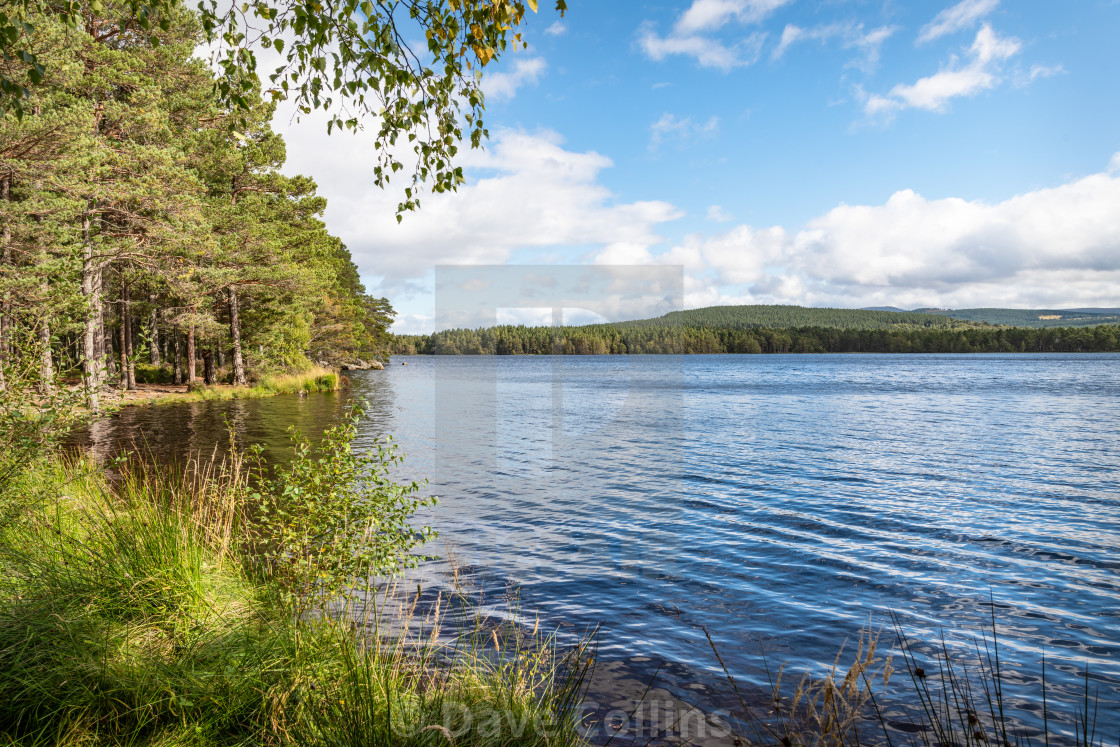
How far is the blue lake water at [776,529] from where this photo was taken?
7363 millimetres

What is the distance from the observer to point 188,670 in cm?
403

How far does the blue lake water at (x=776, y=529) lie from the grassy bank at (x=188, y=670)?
122 inches

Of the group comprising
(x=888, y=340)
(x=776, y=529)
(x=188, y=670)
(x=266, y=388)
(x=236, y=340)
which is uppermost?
(x=236, y=340)

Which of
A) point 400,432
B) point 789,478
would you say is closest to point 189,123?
point 400,432

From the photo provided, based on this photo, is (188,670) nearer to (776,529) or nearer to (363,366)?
(776,529)

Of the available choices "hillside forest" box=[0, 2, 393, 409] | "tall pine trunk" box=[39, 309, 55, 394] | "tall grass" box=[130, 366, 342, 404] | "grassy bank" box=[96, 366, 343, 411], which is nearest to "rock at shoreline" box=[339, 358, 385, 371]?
"tall grass" box=[130, 366, 342, 404]

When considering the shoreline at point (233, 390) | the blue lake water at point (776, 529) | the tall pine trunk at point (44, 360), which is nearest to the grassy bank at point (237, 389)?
the shoreline at point (233, 390)

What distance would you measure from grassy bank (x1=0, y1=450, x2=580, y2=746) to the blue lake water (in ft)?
10.2

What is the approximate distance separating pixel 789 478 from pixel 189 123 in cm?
2767

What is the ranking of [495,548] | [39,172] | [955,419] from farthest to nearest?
[955,419], [39,172], [495,548]

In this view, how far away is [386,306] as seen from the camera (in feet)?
302

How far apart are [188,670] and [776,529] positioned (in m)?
10.0

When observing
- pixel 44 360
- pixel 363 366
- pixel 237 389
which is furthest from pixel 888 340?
pixel 44 360

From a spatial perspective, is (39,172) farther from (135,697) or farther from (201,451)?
(135,697)
